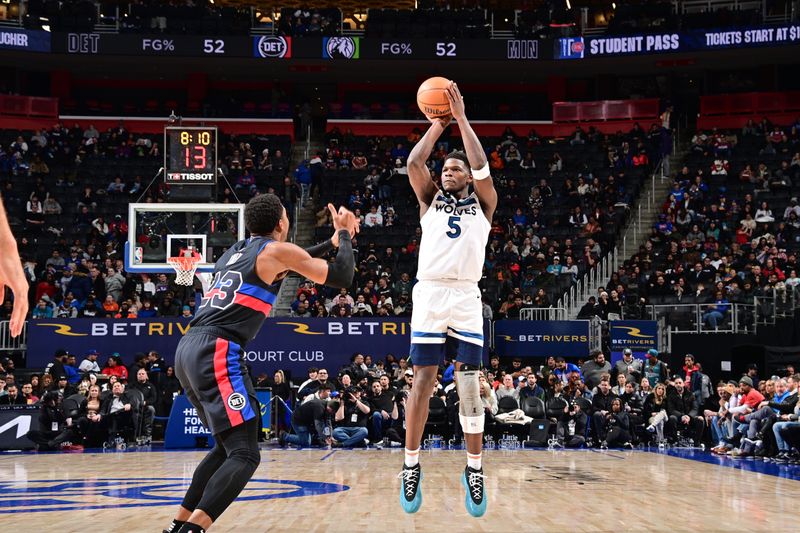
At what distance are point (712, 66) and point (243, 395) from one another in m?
33.2

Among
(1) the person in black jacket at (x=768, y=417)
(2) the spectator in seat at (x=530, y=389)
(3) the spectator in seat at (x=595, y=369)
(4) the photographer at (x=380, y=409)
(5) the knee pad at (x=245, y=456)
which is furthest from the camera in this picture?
(3) the spectator in seat at (x=595, y=369)

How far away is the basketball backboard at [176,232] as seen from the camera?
66.8 feet

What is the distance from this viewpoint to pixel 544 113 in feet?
123

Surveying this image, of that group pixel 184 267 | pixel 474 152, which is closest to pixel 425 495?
pixel 474 152

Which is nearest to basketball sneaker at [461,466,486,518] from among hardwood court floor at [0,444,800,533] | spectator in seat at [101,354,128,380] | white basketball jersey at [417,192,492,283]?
hardwood court floor at [0,444,800,533]

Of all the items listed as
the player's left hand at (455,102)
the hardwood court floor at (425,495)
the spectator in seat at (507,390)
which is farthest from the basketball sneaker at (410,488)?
the spectator in seat at (507,390)

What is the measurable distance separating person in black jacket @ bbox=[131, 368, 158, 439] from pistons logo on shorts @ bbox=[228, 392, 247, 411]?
13872mm

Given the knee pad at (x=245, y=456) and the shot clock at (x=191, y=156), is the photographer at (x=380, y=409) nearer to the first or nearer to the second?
the shot clock at (x=191, y=156)

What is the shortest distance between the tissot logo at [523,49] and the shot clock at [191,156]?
595 inches

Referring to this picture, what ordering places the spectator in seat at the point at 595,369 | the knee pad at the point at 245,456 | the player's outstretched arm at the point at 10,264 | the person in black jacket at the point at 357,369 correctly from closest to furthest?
1. the player's outstretched arm at the point at 10,264
2. the knee pad at the point at 245,456
3. the person in black jacket at the point at 357,369
4. the spectator in seat at the point at 595,369

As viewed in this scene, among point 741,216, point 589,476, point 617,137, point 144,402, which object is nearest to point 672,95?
point 617,137

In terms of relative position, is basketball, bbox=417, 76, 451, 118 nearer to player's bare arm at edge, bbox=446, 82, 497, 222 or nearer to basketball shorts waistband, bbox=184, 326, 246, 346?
player's bare arm at edge, bbox=446, 82, 497, 222

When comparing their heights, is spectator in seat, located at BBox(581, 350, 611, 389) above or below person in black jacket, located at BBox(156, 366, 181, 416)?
above

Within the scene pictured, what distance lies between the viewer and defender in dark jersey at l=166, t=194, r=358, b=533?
577 cm
